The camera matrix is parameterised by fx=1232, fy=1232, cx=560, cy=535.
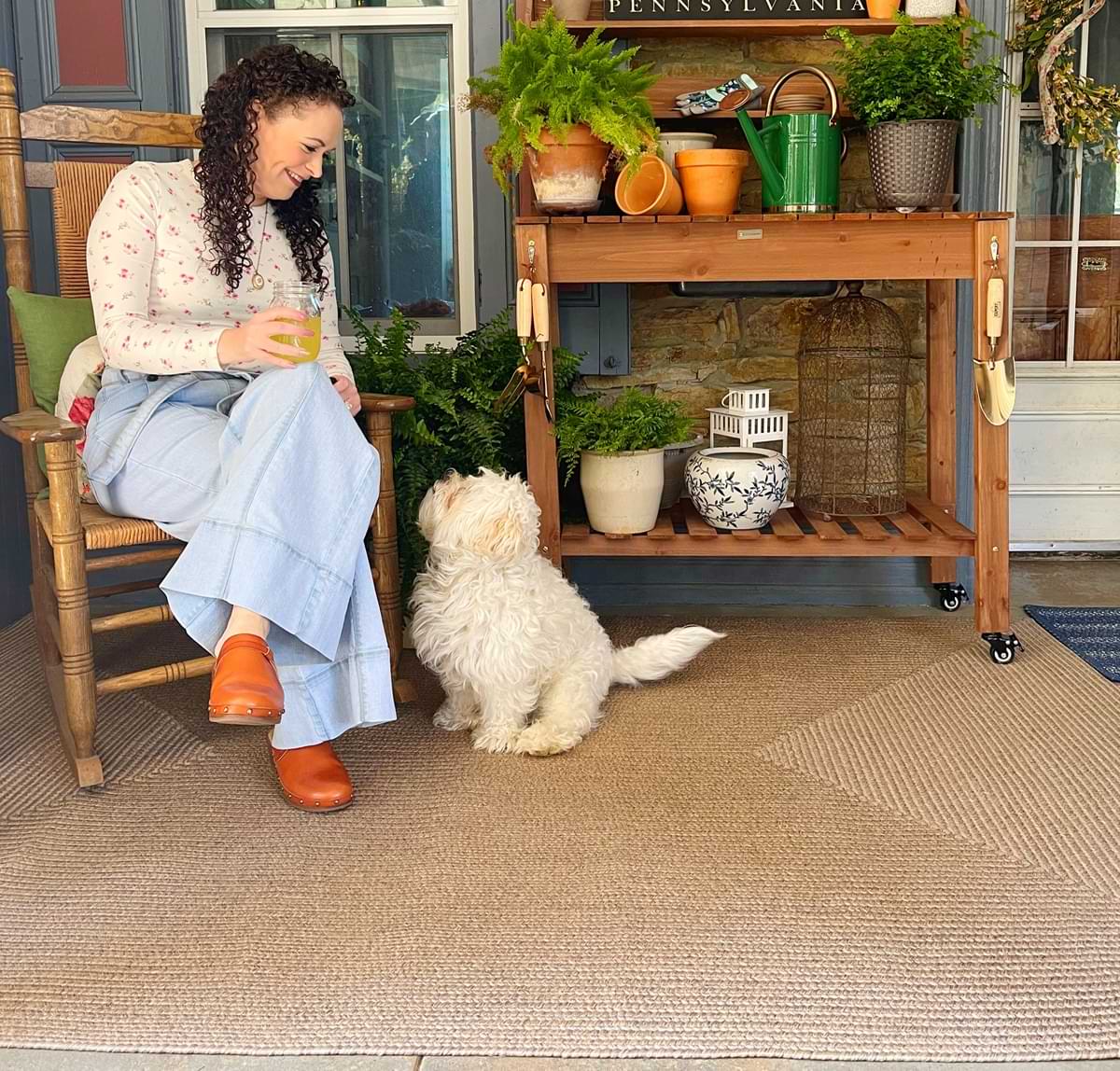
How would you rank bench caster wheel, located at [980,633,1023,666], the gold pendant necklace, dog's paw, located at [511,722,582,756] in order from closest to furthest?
dog's paw, located at [511,722,582,756] → the gold pendant necklace → bench caster wheel, located at [980,633,1023,666]

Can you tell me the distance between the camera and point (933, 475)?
3.07 metres

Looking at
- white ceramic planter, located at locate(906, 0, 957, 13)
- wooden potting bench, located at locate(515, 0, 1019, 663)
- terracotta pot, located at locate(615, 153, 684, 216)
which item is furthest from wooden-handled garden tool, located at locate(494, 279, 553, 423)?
white ceramic planter, located at locate(906, 0, 957, 13)

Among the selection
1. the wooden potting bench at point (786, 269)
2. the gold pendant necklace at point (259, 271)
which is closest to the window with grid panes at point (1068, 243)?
the wooden potting bench at point (786, 269)

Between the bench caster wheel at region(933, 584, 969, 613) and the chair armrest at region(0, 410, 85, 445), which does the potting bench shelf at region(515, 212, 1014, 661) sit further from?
the chair armrest at region(0, 410, 85, 445)

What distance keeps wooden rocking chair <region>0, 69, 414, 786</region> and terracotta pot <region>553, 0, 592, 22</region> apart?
35.0 inches

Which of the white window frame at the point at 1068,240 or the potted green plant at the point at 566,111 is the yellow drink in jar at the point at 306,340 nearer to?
the potted green plant at the point at 566,111

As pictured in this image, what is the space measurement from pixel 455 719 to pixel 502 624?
0.97ft

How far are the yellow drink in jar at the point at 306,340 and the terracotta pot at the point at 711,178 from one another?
0.99 metres

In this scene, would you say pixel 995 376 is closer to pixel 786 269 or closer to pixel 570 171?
pixel 786 269

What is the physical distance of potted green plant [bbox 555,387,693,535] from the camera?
8.91 ft

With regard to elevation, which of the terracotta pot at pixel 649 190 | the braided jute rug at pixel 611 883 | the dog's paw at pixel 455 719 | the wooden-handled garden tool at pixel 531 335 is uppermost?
the terracotta pot at pixel 649 190

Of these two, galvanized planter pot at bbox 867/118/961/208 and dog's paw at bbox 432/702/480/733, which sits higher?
galvanized planter pot at bbox 867/118/961/208

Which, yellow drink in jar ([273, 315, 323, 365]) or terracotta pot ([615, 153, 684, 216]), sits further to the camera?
terracotta pot ([615, 153, 684, 216])

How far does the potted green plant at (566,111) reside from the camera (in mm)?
2416
